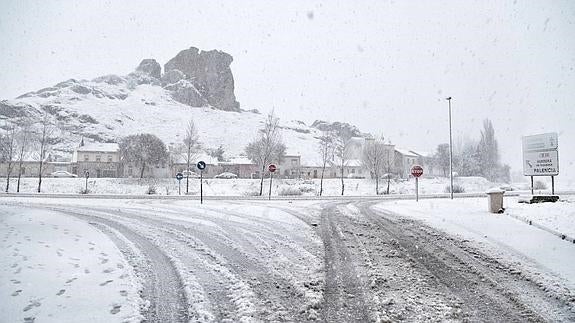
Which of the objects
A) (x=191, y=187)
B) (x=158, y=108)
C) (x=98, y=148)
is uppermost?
(x=158, y=108)

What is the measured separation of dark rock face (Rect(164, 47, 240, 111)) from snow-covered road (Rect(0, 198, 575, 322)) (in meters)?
173

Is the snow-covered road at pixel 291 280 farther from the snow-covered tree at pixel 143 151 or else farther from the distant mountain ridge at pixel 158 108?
the distant mountain ridge at pixel 158 108

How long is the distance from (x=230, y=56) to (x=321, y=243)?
193802 millimetres

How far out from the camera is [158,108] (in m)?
145

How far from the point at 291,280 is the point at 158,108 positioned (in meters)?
153

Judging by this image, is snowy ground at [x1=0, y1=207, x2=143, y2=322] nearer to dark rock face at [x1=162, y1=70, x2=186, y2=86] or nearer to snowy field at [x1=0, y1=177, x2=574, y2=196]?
snowy field at [x1=0, y1=177, x2=574, y2=196]

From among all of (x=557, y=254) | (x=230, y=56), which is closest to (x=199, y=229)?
(x=557, y=254)

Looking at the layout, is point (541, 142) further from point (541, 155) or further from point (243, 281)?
point (243, 281)

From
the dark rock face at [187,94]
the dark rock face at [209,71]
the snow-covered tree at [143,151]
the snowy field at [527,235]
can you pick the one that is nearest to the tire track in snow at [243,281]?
the snowy field at [527,235]

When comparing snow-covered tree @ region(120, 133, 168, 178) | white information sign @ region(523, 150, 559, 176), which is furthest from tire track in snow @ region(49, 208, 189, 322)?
snow-covered tree @ region(120, 133, 168, 178)

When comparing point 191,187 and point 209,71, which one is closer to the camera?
point 191,187

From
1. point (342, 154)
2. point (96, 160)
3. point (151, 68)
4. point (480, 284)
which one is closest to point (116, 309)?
point (480, 284)

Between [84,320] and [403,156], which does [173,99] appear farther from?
[84,320]

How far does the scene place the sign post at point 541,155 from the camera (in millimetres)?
16047
